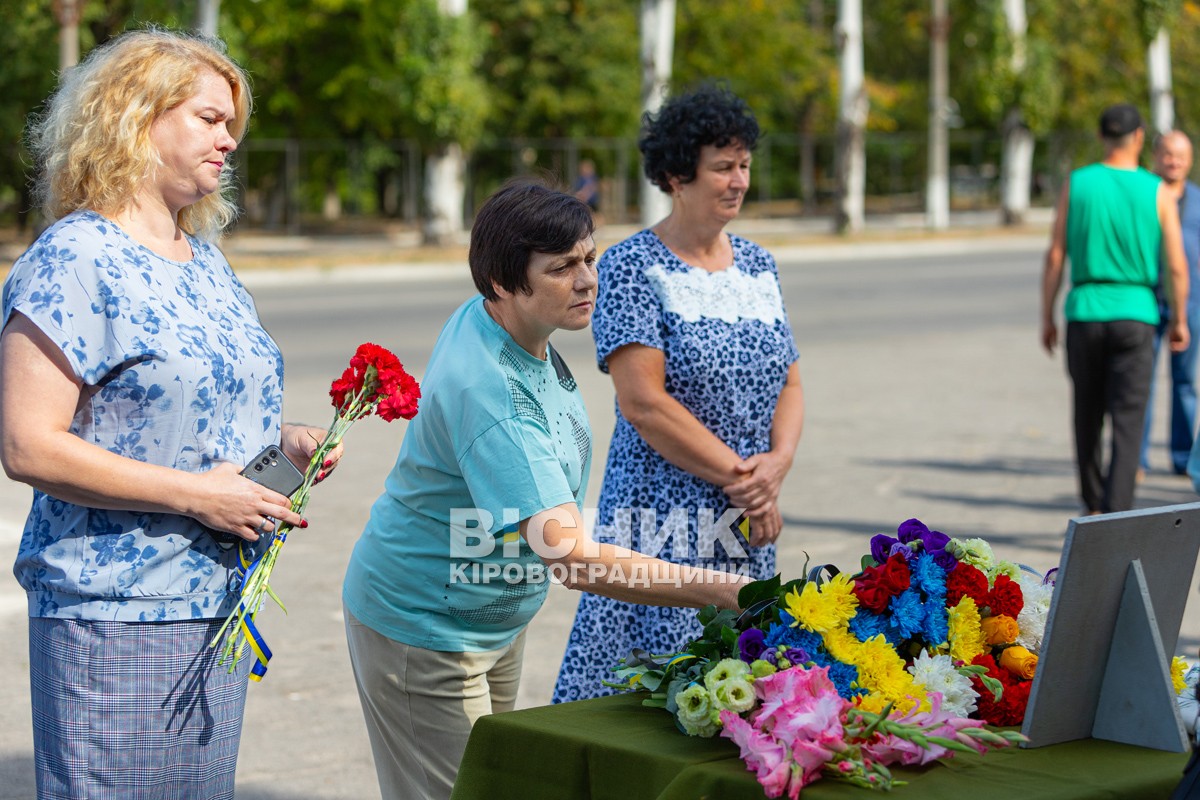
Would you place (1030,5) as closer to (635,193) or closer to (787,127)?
(635,193)

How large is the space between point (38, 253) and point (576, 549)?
1140mm

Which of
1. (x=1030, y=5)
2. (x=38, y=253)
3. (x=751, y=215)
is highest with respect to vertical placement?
(x=1030, y=5)

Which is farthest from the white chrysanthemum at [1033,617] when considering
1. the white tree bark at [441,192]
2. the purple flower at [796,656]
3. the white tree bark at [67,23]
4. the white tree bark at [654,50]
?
the white tree bark at [441,192]

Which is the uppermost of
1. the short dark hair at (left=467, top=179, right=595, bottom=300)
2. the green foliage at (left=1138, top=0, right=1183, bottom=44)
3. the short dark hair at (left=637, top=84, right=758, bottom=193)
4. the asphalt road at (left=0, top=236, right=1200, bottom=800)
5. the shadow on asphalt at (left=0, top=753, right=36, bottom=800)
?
the green foliage at (left=1138, top=0, right=1183, bottom=44)

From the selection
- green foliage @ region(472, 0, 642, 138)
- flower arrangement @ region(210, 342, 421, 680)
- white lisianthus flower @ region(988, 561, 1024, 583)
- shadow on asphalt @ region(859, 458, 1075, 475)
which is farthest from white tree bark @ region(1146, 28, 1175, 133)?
flower arrangement @ region(210, 342, 421, 680)

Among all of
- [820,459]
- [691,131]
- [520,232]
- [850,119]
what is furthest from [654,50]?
[520,232]

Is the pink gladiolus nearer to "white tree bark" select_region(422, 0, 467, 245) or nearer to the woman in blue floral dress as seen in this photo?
the woman in blue floral dress

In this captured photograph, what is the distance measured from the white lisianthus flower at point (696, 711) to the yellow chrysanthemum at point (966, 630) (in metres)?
0.49

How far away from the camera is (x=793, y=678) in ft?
8.16

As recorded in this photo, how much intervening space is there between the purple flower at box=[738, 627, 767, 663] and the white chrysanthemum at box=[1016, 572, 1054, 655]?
1.68ft

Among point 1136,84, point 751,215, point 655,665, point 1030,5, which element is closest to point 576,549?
point 655,665

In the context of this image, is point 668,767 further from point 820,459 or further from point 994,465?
point 994,465

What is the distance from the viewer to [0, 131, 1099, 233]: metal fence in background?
123 ft

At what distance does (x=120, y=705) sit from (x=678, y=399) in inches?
70.5
